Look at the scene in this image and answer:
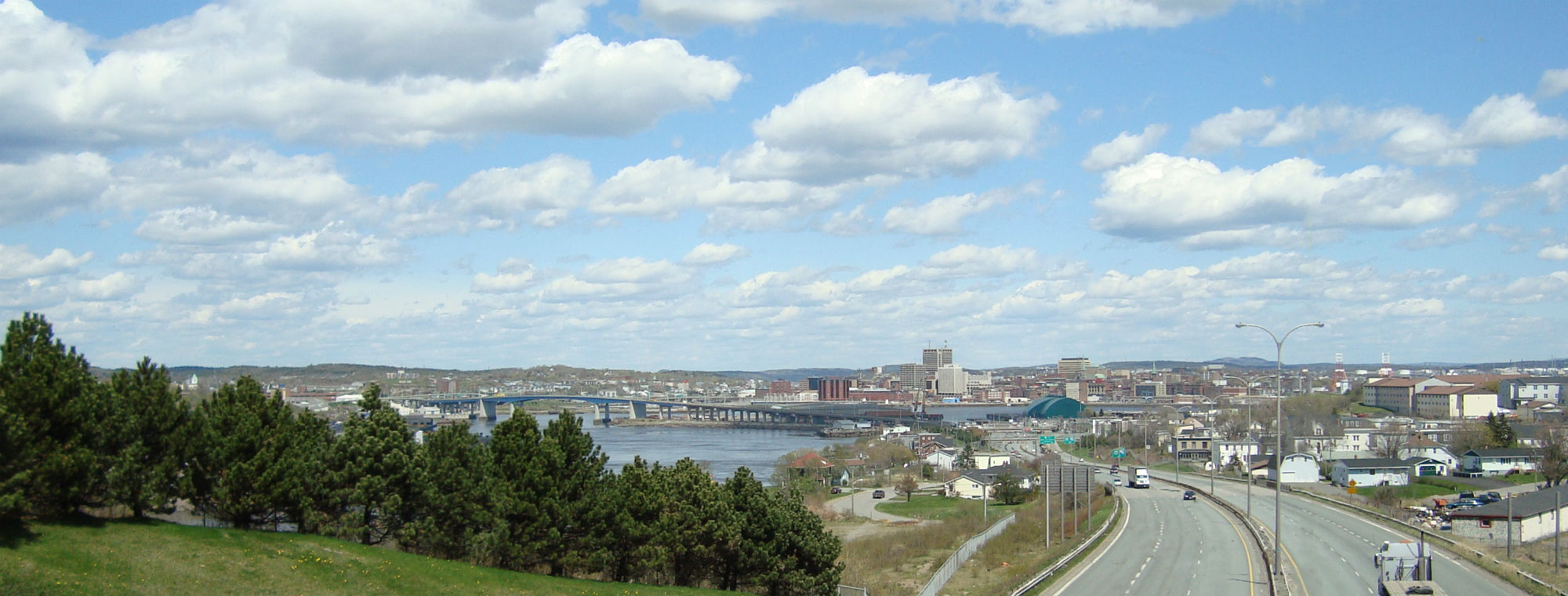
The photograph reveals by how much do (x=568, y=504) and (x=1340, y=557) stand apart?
3263 centimetres

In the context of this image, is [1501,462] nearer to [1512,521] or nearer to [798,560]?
[1512,521]

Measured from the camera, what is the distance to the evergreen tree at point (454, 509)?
2944cm

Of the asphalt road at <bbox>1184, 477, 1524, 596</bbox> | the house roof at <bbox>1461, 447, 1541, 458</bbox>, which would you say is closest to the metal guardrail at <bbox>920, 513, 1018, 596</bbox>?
the asphalt road at <bbox>1184, 477, 1524, 596</bbox>

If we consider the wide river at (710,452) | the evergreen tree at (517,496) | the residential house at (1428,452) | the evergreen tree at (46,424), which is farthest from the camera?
the wide river at (710,452)

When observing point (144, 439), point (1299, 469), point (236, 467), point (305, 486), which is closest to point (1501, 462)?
point (1299, 469)

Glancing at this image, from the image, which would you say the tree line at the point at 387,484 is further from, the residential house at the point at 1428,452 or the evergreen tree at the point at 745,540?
the residential house at the point at 1428,452

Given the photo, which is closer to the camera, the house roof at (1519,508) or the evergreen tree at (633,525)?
the evergreen tree at (633,525)

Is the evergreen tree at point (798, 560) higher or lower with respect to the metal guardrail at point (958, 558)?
higher

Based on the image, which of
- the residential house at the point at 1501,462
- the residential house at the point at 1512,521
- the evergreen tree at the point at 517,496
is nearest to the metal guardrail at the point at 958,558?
the evergreen tree at the point at 517,496

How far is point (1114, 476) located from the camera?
10550 centimetres

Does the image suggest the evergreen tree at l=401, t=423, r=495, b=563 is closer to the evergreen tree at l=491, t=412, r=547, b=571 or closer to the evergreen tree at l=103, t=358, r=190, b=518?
the evergreen tree at l=491, t=412, r=547, b=571

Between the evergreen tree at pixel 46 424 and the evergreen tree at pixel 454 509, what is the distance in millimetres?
8038

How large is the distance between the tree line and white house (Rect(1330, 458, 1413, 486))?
7454 centimetres

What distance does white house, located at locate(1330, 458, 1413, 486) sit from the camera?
91000 mm
